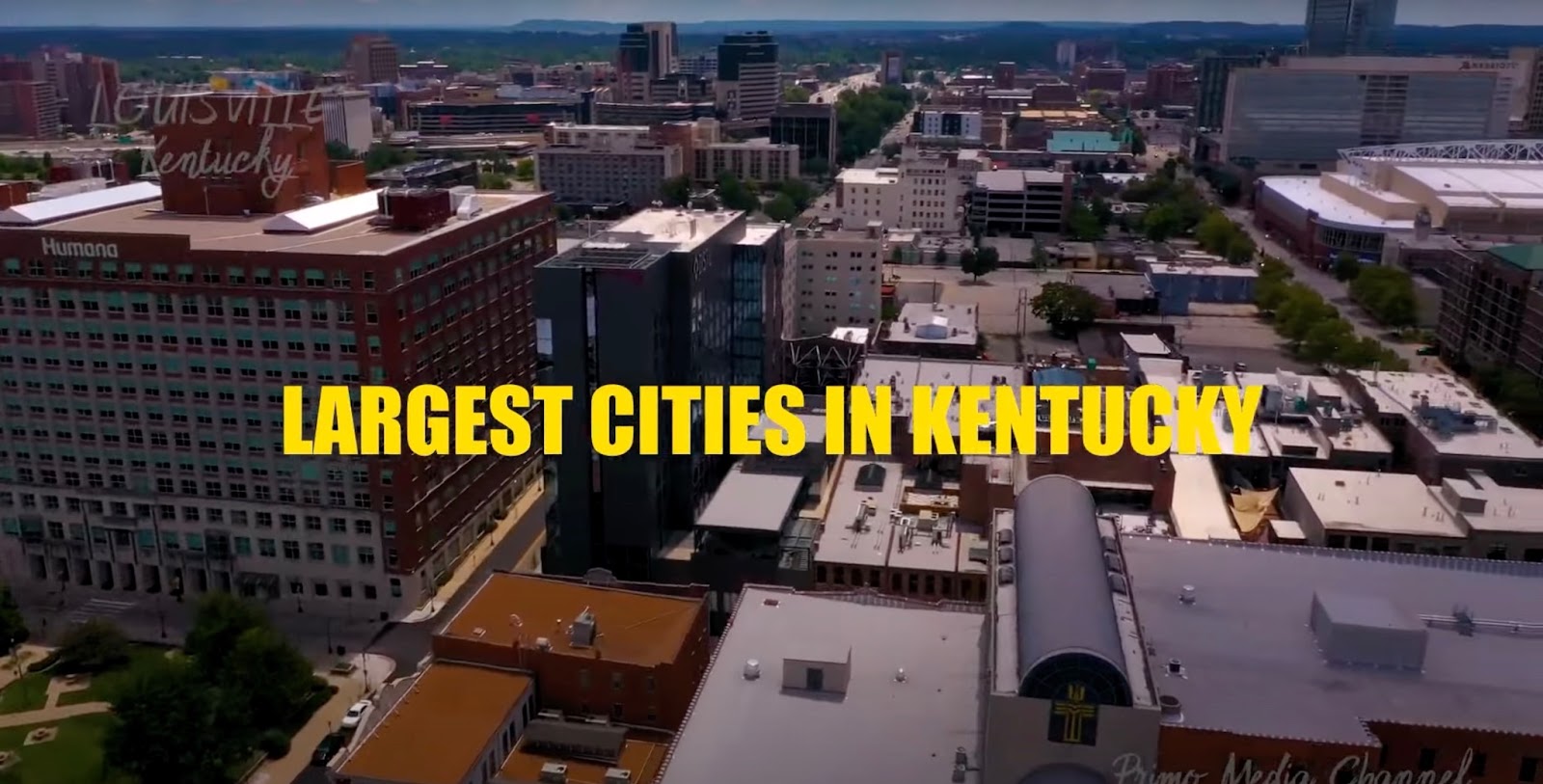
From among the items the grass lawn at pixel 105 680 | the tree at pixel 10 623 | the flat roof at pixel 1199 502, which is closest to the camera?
the grass lawn at pixel 105 680

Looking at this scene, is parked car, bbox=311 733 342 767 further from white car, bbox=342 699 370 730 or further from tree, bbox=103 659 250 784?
tree, bbox=103 659 250 784

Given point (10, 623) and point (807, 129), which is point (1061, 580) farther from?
point (807, 129)

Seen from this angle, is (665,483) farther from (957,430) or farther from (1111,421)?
(1111,421)

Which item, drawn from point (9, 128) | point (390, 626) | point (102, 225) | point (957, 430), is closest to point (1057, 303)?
point (957, 430)

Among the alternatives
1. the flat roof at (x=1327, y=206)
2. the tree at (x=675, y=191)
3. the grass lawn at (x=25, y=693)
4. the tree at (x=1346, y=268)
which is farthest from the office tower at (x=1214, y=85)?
the grass lawn at (x=25, y=693)

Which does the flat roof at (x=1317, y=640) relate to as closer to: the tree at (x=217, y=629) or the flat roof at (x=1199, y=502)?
the flat roof at (x=1199, y=502)

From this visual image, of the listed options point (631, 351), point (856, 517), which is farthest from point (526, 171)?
point (856, 517)
